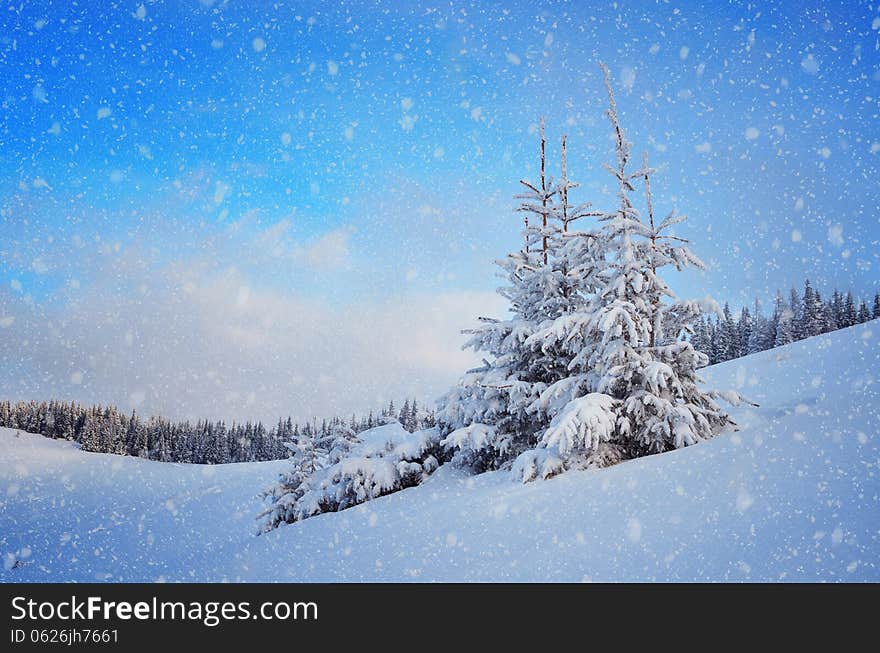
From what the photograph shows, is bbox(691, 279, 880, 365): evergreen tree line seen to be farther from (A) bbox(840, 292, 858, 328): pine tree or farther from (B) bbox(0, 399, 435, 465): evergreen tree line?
(B) bbox(0, 399, 435, 465): evergreen tree line

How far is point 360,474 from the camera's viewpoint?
1318 cm

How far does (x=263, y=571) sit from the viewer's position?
9609 millimetres

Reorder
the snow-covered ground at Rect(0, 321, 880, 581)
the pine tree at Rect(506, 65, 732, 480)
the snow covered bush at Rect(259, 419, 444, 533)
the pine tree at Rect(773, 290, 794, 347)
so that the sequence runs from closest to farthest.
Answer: the snow-covered ground at Rect(0, 321, 880, 581)
the pine tree at Rect(506, 65, 732, 480)
the snow covered bush at Rect(259, 419, 444, 533)
the pine tree at Rect(773, 290, 794, 347)

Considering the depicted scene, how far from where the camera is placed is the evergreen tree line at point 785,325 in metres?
54.7

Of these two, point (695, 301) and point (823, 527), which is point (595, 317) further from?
point (823, 527)

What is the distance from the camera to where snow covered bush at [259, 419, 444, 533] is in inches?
514

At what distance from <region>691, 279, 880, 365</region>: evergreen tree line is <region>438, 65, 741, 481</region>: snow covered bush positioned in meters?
48.2

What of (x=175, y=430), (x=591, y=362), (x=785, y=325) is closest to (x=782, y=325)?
(x=785, y=325)

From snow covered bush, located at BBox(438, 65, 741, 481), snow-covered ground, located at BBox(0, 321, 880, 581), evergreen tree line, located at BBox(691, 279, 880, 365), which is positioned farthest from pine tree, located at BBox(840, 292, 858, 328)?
snow covered bush, located at BBox(438, 65, 741, 481)

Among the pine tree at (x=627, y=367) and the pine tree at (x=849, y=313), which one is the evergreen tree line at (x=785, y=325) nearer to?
the pine tree at (x=849, y=313)

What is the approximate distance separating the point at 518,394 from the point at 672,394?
3319 millimetres

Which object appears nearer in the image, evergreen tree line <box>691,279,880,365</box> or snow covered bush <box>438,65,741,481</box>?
snow covered bush <box>438,65,741,481</box>

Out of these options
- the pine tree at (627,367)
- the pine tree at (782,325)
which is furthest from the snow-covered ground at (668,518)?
the pine tree at (782,325)

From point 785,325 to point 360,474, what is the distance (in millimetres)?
62652
